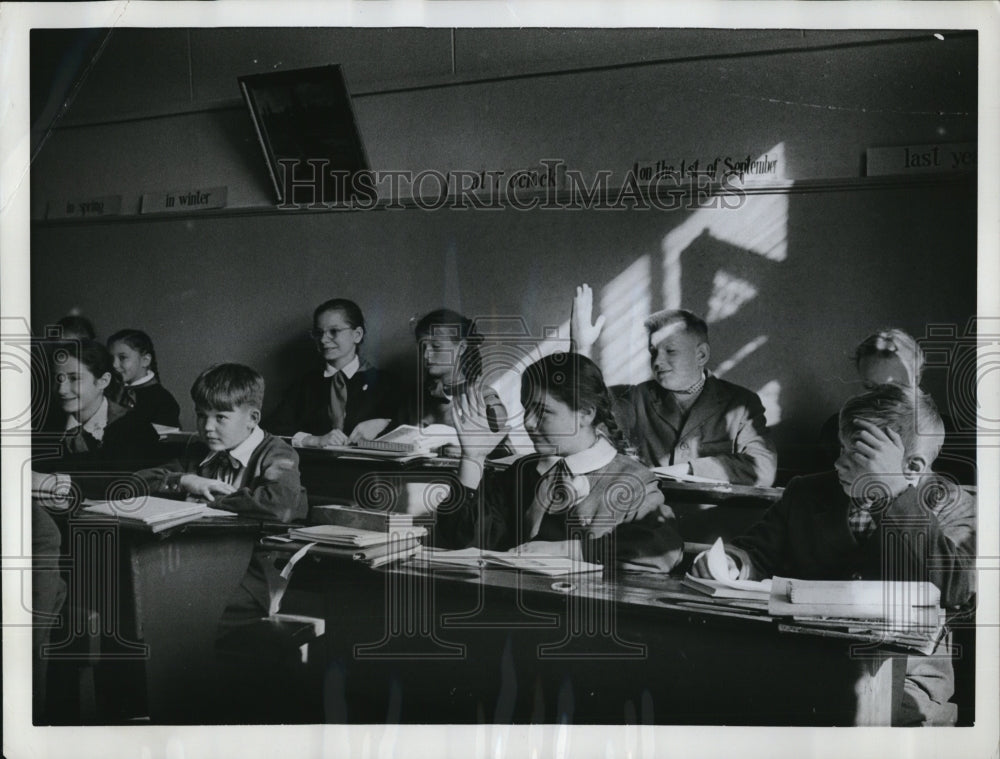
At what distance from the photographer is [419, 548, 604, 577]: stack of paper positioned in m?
1.99

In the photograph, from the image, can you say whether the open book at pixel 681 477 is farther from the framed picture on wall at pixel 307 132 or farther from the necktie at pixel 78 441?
the necktie at pixel 78 441

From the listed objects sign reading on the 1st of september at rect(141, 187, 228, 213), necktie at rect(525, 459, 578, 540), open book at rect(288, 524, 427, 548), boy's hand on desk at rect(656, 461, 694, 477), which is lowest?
open book at rect(288, 524, 427, 548)

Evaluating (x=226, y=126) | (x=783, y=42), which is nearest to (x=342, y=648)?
(x=226, y=126)

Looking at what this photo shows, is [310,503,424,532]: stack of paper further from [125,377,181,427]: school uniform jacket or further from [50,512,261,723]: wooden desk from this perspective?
[125,377,181,427]: school uniform jacket

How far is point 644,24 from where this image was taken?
6.48ft

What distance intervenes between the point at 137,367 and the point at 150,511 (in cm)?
33

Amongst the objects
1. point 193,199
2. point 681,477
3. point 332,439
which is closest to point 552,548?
point 681,477

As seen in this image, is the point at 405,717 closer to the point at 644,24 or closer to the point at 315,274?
the point at 315,274

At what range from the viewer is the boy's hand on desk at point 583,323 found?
1989 mm

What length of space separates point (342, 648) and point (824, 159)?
1.56 m

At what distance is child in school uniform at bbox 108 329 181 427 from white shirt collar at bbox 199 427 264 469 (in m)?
0.20

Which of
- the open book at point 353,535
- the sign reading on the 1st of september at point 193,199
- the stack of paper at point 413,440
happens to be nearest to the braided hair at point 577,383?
the stack of paper at point 413,440

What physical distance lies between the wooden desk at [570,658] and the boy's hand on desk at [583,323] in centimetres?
54

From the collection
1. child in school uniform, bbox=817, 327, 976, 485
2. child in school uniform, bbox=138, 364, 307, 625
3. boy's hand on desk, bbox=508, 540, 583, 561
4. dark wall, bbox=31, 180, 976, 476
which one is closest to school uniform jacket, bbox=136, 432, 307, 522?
child in school uniform, bbox=138, 364, 307, 625
